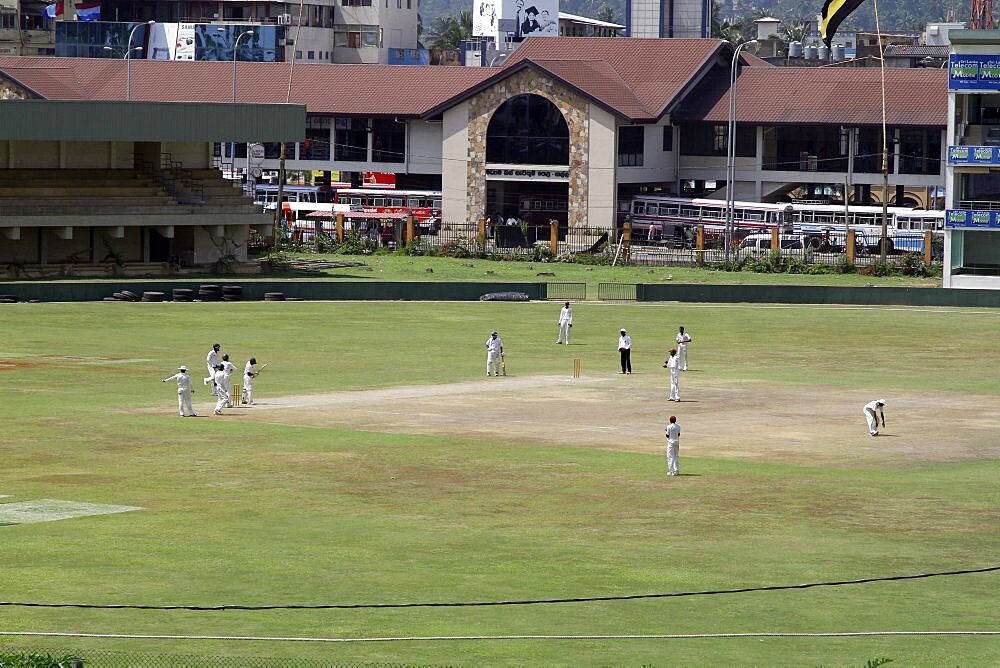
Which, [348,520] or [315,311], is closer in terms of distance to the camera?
[348,520]

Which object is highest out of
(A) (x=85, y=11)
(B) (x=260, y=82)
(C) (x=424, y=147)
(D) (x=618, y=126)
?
(A) (x=85, y=11)

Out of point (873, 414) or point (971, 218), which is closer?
point (873, 414)

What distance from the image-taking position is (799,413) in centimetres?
4300

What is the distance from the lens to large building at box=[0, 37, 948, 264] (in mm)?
101875

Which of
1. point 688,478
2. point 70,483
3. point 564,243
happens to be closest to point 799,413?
point 688,478

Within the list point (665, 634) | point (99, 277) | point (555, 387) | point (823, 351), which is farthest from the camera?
point (99, 277)

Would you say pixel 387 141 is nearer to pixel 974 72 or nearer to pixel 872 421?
pixel 974 72

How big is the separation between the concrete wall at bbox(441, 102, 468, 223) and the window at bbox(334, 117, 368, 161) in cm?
1253

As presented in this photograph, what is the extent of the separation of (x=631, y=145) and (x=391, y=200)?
649 inches

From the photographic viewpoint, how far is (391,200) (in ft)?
361

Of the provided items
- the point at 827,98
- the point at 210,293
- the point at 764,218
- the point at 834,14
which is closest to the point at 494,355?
the point at 210,293

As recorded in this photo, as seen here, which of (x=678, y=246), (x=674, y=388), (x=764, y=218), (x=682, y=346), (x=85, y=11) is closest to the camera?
(x=674, y=388)

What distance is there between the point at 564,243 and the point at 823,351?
41.7 metres

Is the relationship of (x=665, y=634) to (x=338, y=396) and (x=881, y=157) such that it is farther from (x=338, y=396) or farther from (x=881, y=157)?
(x=881, y=157)
